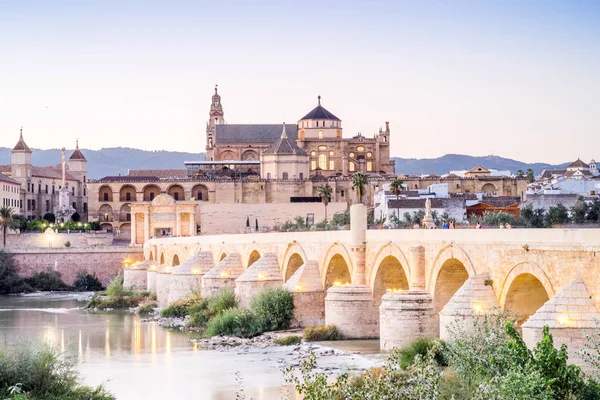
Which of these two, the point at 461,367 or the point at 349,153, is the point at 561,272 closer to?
the point at 461,367

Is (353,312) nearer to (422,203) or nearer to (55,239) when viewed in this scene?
(422,203)

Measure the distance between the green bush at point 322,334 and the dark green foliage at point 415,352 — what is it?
17.2 ft

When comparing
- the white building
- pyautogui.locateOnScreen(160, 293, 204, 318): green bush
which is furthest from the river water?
the white building

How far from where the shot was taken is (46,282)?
6619cm

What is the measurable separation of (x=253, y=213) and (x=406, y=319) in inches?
2435

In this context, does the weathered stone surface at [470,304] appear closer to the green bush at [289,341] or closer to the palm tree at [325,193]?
the green bush at [289,341]

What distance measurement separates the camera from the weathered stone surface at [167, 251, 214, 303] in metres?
44.3

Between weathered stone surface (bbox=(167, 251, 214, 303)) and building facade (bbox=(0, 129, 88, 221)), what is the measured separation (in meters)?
49.7

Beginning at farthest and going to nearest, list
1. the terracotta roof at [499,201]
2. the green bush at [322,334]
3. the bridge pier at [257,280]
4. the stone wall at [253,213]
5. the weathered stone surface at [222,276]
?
the stone wall at [253,213], the terracotta roof at [499,201], the weathered stone surface at [222,276], the bridge pier at [257,280], the green bush at [322,334]

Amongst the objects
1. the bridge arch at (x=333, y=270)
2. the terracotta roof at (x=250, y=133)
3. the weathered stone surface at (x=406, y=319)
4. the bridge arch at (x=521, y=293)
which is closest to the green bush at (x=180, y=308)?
the bridge arch at (x=333, y=270)

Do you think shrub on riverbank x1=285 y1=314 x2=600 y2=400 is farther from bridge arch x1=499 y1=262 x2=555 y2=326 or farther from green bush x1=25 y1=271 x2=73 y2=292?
green bush x1=25 y1=271 x2=73 y2=292

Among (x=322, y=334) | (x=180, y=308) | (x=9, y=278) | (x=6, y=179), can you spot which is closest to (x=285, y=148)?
(x=6, y=179)

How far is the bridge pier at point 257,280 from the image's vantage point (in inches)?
1416

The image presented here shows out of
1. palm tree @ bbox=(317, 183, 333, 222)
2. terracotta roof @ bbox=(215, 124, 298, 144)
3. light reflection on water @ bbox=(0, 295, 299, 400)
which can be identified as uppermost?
terracotta roof @ bbox=(215, 124, 298, 144)
